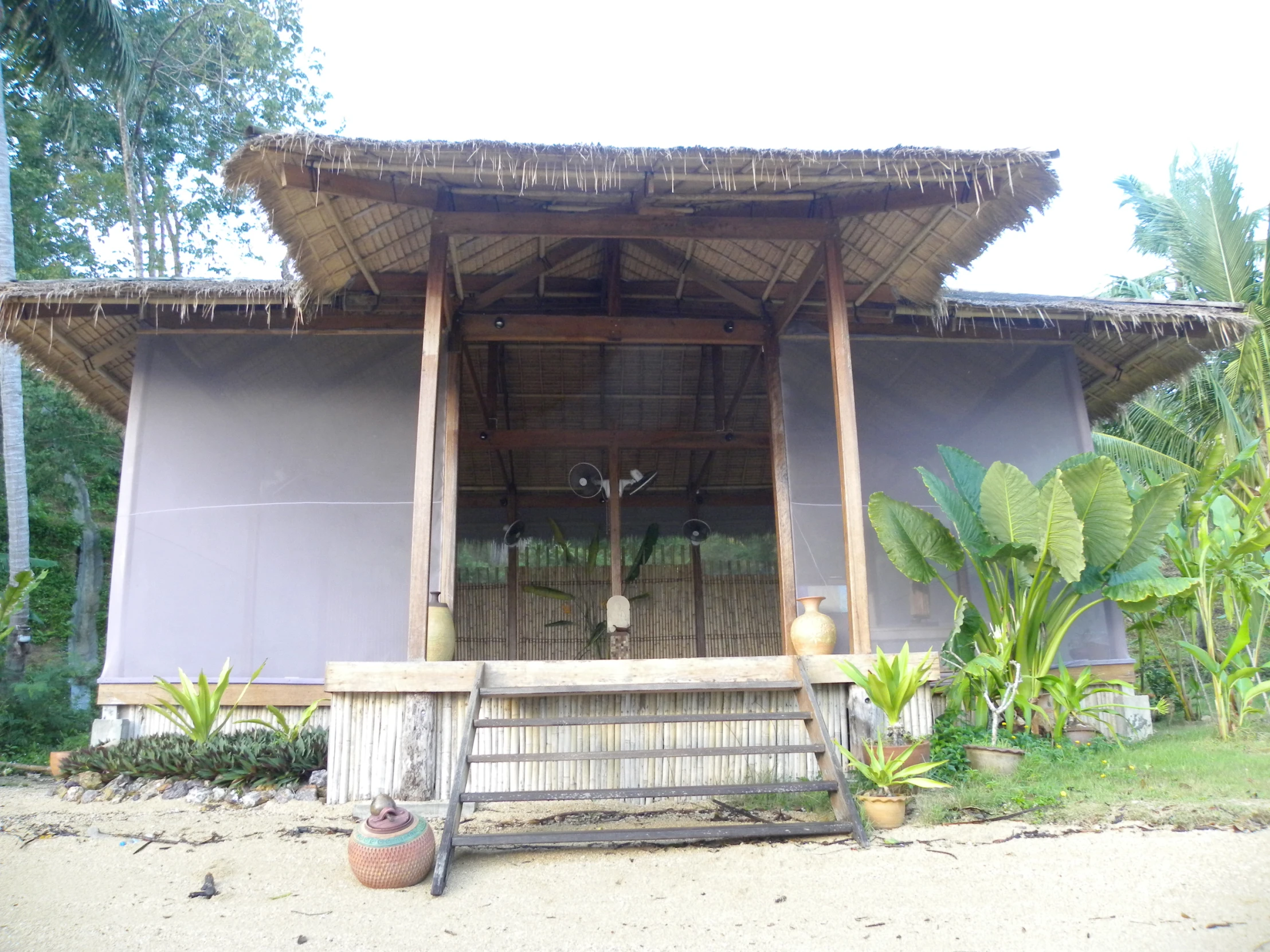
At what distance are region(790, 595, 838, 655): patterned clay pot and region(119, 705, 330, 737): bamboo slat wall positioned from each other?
249cm

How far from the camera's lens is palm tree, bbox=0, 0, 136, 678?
7.09 m

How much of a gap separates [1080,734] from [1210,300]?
569 centimetres

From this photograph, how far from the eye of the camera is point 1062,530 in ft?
13.0

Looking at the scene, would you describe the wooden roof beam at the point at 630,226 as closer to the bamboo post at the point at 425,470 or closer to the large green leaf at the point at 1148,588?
the bamboo post at the point at 425,470

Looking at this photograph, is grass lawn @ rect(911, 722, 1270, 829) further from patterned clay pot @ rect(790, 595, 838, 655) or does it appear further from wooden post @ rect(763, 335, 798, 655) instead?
wooden post @ rect(763, 335, 798, 655)

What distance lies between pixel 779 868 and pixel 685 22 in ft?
58.2

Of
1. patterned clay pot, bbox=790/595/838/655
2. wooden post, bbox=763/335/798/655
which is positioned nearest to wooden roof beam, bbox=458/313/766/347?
wooden post, bbox=763/335/798/655

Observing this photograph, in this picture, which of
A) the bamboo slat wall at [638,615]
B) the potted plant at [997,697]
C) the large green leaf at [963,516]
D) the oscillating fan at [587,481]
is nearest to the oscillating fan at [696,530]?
the bamboo slat wall at [638,615]

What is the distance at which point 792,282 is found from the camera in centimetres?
552

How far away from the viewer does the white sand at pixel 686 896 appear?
2.36 m

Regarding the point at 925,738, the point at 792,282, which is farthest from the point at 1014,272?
the point at 925,738

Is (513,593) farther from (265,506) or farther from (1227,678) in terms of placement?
(1227,678)

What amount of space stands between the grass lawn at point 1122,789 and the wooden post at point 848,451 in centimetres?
81

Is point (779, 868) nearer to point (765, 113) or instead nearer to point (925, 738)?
point (925, 738)
